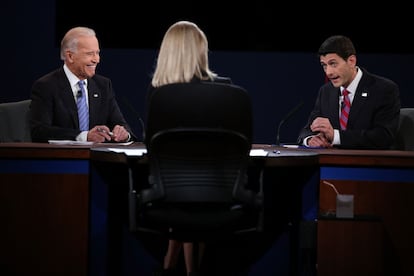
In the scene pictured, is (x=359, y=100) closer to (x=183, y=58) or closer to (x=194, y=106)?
(x=183, y=58)

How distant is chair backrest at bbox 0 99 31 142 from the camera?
453 centimetres

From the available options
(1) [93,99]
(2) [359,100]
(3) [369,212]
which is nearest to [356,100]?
(2) [359,100]

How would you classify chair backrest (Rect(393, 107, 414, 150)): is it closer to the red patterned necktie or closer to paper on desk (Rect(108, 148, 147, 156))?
the red patterned necktie

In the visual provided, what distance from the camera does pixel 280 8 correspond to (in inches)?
233

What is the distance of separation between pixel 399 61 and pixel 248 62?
3.89ft

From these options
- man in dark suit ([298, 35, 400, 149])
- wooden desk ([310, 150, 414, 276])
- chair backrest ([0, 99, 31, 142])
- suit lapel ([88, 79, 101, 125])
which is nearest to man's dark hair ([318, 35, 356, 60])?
man in dark suit ([298, 35, 400, 149])

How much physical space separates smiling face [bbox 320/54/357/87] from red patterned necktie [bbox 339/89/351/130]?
0.07 meters

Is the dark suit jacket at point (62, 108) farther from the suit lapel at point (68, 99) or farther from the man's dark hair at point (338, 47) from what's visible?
the man's dark hair at point (338, 47)

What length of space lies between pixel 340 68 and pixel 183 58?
148 cm

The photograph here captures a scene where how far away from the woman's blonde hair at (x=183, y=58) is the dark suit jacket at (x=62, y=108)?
1.07 metres

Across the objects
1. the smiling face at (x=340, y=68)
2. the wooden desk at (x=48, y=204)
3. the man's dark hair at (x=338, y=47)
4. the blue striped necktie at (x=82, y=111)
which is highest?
the man's dark hair at (x=338, y=47)

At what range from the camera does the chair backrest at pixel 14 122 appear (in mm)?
4526

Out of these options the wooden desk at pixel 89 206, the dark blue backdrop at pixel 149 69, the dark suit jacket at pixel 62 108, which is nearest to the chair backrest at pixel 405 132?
the wooden desk at pixel 89 206

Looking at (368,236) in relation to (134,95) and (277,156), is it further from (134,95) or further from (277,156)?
(134,95)
